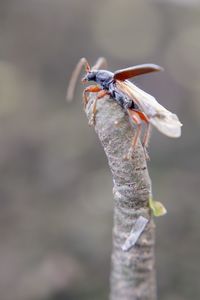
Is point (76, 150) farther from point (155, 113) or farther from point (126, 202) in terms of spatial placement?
point (126, 202)

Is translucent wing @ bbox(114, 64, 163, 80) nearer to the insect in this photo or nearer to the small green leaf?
the insect

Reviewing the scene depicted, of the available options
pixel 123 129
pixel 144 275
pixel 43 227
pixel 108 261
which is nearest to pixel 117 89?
pixel 123 129

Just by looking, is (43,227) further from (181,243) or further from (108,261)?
(181,243)

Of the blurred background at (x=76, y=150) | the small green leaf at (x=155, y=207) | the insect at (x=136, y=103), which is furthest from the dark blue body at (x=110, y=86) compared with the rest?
the blurred background at (x=76, y=150)

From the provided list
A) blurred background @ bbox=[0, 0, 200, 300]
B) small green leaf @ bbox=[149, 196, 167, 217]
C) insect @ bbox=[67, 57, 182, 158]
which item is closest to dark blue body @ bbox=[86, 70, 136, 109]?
insect @ bbox=[67, 57, 182, 158]

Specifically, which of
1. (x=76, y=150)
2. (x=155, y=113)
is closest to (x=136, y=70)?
(x=155, y=113)

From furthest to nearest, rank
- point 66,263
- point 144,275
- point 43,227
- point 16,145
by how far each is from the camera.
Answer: point 16,145 → point 43,227 → point 66,263 → point 144,275
